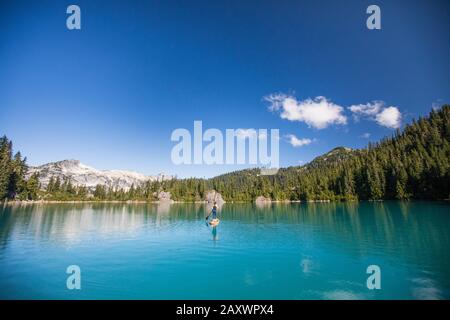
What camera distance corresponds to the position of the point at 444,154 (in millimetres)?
111562

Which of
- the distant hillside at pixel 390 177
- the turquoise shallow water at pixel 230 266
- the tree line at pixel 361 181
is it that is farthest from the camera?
the tree line at pixel 361 181

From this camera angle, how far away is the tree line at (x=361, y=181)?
359 ft

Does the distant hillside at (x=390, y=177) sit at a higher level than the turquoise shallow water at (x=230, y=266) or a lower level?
higher

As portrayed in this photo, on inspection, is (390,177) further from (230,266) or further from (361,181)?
(230,266)

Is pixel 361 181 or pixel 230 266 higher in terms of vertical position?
A: pixel 361 181

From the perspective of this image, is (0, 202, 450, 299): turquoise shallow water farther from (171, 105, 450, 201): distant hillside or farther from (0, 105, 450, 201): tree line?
(0, 105, 450, 201): tree line

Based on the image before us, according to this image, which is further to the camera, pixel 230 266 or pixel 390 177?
pixel 390 177

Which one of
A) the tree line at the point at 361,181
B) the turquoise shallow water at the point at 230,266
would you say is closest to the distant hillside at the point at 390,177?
the tree line at the point at 361,181

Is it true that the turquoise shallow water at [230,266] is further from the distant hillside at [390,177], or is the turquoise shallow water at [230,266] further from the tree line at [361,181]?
the tree line at [361,181]

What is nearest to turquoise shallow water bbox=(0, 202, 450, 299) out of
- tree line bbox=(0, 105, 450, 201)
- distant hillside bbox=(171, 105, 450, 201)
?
distant hillside bbox=(171, 105, 450, 201)

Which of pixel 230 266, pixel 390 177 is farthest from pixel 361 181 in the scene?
pixel 230 266

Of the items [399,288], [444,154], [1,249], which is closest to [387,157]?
[444,154]

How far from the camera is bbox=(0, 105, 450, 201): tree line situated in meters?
109

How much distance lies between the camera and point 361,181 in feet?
443
